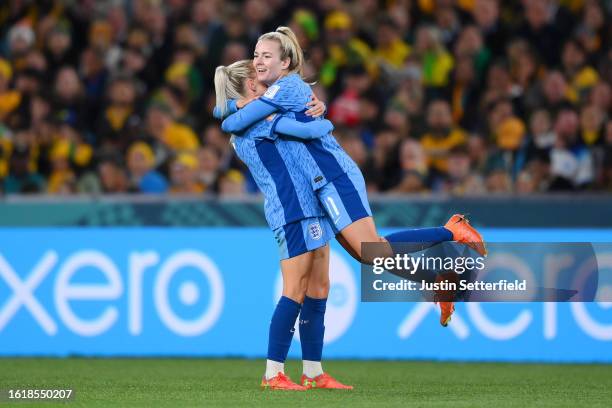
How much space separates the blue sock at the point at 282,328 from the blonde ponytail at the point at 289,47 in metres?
1.34

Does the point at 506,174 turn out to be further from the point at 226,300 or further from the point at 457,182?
the point at 226,300

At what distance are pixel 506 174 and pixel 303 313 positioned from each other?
4.65 meters

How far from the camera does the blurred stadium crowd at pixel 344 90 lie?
12086mm

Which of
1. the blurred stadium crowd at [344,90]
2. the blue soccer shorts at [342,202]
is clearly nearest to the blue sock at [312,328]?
the blue soccer shorts at [342,202]

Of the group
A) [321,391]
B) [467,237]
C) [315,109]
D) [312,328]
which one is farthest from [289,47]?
[321,391]

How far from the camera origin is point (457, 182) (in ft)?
39.1

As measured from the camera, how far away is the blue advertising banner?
10.3 meters

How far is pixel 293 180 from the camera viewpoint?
24.4 feet

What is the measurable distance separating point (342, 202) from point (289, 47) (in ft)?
3.08

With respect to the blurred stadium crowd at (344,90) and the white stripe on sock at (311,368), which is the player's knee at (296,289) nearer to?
the white stripe on sock at (311,368)

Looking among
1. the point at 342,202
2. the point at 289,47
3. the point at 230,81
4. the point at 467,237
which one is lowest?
the point at 467,237

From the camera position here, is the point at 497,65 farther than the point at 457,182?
Yes

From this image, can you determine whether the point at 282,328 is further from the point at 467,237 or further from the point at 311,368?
the point at 467,237

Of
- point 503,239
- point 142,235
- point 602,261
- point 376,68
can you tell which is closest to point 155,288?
point 142,235
